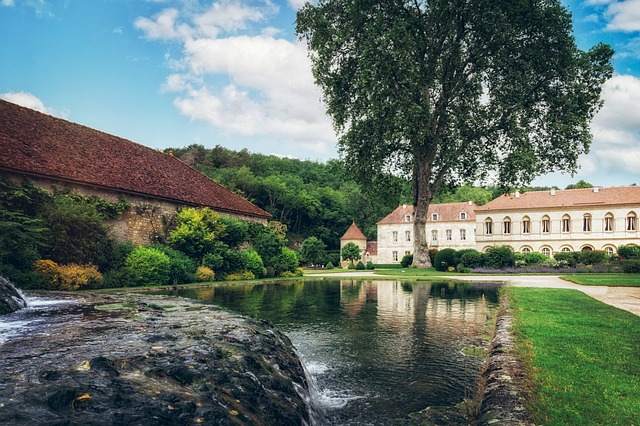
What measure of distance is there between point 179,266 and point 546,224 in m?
41.2

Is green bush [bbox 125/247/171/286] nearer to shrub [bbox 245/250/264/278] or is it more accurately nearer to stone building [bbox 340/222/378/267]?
shrub [bbox 245/250/264/278]

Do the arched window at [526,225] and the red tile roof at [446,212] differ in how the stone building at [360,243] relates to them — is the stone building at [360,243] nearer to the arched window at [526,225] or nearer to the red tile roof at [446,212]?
the red tile roof at [446,212]

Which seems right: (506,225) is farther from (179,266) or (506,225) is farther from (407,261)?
(179,266)

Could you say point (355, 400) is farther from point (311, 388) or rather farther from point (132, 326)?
point (132, 326)

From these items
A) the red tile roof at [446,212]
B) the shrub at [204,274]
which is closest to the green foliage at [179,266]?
the shrub at [204,274]

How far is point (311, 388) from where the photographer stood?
4828mm

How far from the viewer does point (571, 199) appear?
45094mm

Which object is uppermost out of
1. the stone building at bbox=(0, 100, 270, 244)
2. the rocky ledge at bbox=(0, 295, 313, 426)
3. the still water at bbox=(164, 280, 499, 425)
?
the stone building at bbox=(0, 100, 270, 244)

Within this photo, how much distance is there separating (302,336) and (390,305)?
560 centimetres

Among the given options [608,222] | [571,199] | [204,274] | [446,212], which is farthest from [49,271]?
[608,222]

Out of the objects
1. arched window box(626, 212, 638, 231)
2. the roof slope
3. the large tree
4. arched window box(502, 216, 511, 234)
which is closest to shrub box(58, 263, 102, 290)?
the large tree

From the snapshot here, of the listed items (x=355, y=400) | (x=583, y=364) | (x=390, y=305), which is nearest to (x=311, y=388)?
(x=355, y=400)

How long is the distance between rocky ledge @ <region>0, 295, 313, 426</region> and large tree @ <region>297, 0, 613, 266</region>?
20.7 m

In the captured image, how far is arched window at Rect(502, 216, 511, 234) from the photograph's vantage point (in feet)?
156
